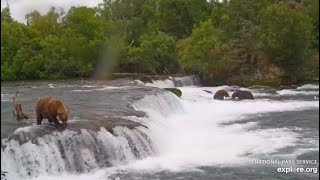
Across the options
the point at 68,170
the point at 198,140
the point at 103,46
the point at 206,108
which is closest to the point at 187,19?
the point at 103,46

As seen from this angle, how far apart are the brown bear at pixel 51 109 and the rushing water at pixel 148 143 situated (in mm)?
241

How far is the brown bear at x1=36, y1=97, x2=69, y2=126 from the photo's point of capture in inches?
418

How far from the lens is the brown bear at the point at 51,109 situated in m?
10.6

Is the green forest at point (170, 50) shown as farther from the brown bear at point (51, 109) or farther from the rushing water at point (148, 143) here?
the brown bear at point (51, 109)

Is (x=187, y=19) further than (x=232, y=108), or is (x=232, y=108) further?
(x=187, y=19)

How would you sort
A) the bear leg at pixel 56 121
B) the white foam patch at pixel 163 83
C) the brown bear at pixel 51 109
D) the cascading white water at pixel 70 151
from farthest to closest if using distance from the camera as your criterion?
the white foam patch at pixel 163 83, the bear leg at pixel 56 121, the brown bear at pixel 51 109, the cascading white water at pixel 70 151

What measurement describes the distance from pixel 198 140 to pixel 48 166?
17.3 ft

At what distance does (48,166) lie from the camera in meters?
10.0

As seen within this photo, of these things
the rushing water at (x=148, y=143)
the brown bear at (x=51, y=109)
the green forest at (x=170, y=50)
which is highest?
the green forest at (x=170, y=50)

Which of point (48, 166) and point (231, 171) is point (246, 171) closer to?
point (231, 171)

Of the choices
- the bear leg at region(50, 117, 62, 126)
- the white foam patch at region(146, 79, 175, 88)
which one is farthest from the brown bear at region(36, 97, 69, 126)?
the white foam patch at region(146, 79, 175, 88)

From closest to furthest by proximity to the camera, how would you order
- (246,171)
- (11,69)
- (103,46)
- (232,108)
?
(246,171) → (232,108) → (11,69) → (103,46)

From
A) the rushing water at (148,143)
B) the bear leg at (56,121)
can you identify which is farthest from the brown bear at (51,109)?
the rushing water at (148,143)

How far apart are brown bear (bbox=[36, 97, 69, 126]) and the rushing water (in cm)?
24
